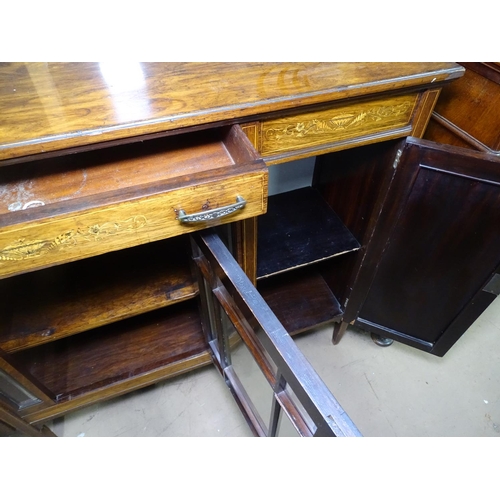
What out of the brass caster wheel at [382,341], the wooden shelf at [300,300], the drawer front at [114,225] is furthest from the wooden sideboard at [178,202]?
the brass caster wheel at [382,341]

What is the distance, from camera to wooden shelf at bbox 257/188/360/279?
3.20 ft

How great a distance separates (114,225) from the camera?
0.51 m

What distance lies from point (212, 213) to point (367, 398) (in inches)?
34.0

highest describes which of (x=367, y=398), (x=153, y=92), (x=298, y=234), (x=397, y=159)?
(x=153, y=92)

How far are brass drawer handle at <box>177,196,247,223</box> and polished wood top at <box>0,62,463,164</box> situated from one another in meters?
0.13

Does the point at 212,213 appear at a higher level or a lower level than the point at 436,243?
higher

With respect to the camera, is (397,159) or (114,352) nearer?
(397,159)

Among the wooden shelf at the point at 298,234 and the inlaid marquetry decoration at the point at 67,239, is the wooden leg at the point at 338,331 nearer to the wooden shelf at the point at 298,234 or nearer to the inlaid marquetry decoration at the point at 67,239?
the wooden shelf at the point at 298,234

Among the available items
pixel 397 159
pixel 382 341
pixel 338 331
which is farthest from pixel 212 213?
pixel 382 341

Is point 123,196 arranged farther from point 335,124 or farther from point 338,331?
point 338,331

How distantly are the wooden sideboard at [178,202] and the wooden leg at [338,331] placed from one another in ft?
0.50

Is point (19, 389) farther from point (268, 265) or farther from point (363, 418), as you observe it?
point (363, 418)
